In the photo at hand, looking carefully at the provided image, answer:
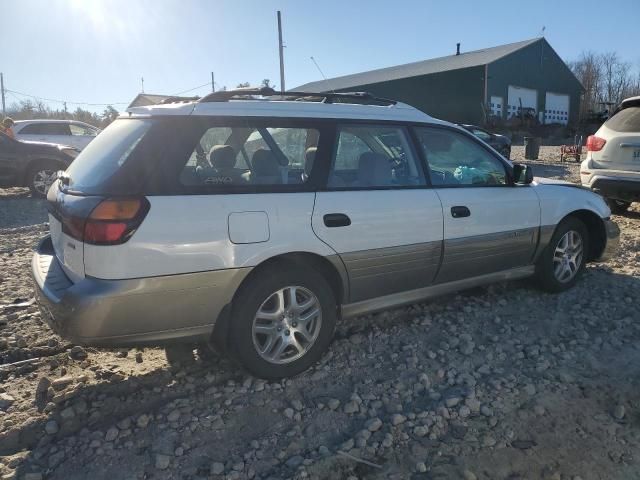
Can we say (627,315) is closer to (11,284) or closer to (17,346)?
(17,346)

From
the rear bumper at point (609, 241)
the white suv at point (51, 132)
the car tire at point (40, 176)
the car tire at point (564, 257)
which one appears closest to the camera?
the car tire at point (564, 257)

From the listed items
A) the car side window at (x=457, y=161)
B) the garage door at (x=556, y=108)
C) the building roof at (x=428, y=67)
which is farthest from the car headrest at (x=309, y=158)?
the garage door at (x=556, y=108)

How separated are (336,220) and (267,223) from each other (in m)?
0.48

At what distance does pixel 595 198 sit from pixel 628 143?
99.5 inches

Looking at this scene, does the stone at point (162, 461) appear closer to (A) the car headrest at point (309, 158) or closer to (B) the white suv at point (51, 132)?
(A) the car headrest at point (309, 158)

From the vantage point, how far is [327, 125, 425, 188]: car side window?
3.42 meters

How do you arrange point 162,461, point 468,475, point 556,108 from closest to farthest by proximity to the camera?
point 468,475
point 162,461
point 556,108

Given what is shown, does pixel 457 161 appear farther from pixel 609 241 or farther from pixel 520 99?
pixel 520 99

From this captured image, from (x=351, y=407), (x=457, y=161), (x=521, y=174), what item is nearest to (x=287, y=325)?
(x=351, y=407)

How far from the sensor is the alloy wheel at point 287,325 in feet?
10.3

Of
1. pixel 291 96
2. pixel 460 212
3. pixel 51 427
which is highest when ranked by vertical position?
pixel 291 96

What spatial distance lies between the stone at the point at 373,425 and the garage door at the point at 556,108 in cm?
3815

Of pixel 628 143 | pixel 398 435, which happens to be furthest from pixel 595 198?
pixel 398 435

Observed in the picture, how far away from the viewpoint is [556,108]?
37344 millimetres
